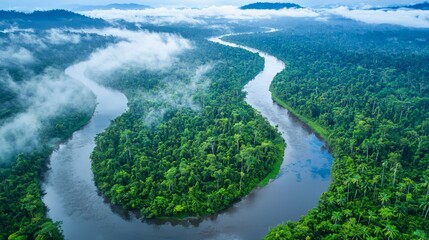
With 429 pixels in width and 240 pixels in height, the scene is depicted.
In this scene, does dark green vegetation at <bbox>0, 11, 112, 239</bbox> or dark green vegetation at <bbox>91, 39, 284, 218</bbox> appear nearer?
dark green vegetation at <bbox>0, 11, 112, 239</bbox>

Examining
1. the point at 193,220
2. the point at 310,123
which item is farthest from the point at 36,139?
the point at 310,123

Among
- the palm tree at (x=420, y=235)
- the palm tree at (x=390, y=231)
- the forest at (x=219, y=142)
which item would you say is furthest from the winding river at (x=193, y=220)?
the palm tree at (x=420, y=235)

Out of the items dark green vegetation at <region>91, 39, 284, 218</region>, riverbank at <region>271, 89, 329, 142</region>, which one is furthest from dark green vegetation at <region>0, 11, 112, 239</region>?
riverbank at <region>271, 89, 329, 142</region>

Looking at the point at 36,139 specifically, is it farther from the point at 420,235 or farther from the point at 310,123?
the point at 420,235

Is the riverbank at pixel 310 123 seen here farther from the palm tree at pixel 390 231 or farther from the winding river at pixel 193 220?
the palm tree at pixel 390 231

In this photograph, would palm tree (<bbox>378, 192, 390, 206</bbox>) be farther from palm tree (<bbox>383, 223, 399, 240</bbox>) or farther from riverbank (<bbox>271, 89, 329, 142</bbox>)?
riverbank (<bbox>271, 89, 329, 142</bbox>)

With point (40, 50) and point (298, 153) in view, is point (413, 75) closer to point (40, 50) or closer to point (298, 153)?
point (298, 153)
